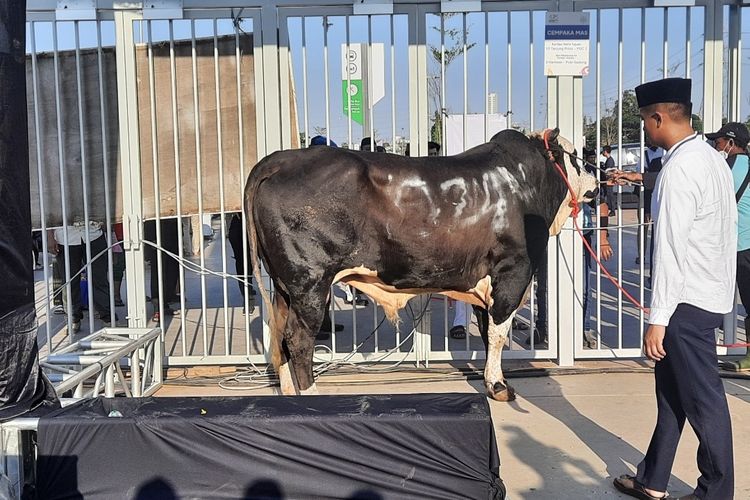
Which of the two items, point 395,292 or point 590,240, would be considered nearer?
point 395,292

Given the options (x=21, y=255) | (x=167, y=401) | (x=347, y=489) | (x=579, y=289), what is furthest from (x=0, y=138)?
(x=579, y=289)

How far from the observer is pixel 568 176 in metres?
5.71

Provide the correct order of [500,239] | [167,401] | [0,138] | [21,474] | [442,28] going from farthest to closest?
1. [442,28]
2. [500,239]
3. [167,401]
4. [0,138]
5. [21,474]

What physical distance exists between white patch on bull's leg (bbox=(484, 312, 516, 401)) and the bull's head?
0.88m

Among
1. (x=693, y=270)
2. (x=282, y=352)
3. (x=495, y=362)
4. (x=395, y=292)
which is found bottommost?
(x=495, y=362)

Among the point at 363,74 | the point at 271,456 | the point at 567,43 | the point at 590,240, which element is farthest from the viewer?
the point at 590,240

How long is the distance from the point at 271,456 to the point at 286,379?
7.03 ft

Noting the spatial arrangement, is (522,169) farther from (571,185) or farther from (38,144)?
(38,144)

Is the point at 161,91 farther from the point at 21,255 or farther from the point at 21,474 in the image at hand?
the point at 21,474

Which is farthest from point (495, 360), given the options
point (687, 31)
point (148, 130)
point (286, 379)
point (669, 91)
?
point (148, 130)

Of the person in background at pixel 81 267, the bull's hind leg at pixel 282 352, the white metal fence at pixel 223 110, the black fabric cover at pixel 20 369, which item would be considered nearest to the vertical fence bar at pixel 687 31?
the white metal fence at pixel 223 110

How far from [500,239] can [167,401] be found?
273 cm

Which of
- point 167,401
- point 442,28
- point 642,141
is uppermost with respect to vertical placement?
point 442,28

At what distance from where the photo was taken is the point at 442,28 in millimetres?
6180
